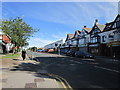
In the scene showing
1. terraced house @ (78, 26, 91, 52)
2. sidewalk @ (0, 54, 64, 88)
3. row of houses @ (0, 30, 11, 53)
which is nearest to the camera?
sidewalk @ (0, 54, 64, 88)

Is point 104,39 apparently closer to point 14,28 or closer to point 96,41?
point 96,41

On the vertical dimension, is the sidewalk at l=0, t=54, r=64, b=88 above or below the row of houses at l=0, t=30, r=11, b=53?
below

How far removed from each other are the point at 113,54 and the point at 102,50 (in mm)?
4424

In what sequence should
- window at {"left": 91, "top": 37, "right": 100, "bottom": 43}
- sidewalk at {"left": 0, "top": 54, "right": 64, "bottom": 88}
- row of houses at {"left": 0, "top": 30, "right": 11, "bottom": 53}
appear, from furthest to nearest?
window at {"left": 91, "top": 37, "right": 100, "bottom": 43}
row of houses at {"left": 0, "top": 30, "right": 11, "bottom": 53}
sidewalk at {"left": 0, "top": 54, "right": 64, "bottom": 88}

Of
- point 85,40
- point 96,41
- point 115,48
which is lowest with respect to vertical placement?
point 115,48

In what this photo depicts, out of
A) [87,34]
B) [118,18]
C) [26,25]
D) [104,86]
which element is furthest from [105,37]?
[104,86]

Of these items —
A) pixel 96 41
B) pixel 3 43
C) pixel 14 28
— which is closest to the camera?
pixel 14 28

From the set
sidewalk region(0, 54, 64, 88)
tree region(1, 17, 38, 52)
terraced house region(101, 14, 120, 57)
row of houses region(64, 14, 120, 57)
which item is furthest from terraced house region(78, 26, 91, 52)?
sidewalk region(0, 54, 64, 88)

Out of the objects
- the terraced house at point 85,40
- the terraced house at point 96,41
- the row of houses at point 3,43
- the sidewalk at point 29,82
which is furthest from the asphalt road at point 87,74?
the terraced house at point 85,40

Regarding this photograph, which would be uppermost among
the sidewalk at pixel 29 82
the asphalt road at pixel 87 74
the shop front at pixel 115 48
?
the shop front at pixel 115 48

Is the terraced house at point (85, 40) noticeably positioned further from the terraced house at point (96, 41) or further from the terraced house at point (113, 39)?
the terraced house at point (113, 39)

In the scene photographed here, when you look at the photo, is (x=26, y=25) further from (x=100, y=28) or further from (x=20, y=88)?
(x=20, y=88)

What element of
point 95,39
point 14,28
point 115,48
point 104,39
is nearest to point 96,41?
point 95,39

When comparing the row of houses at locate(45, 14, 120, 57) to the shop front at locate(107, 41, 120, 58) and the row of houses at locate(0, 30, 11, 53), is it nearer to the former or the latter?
the shop front at locate(107, 41, 120, 58)
